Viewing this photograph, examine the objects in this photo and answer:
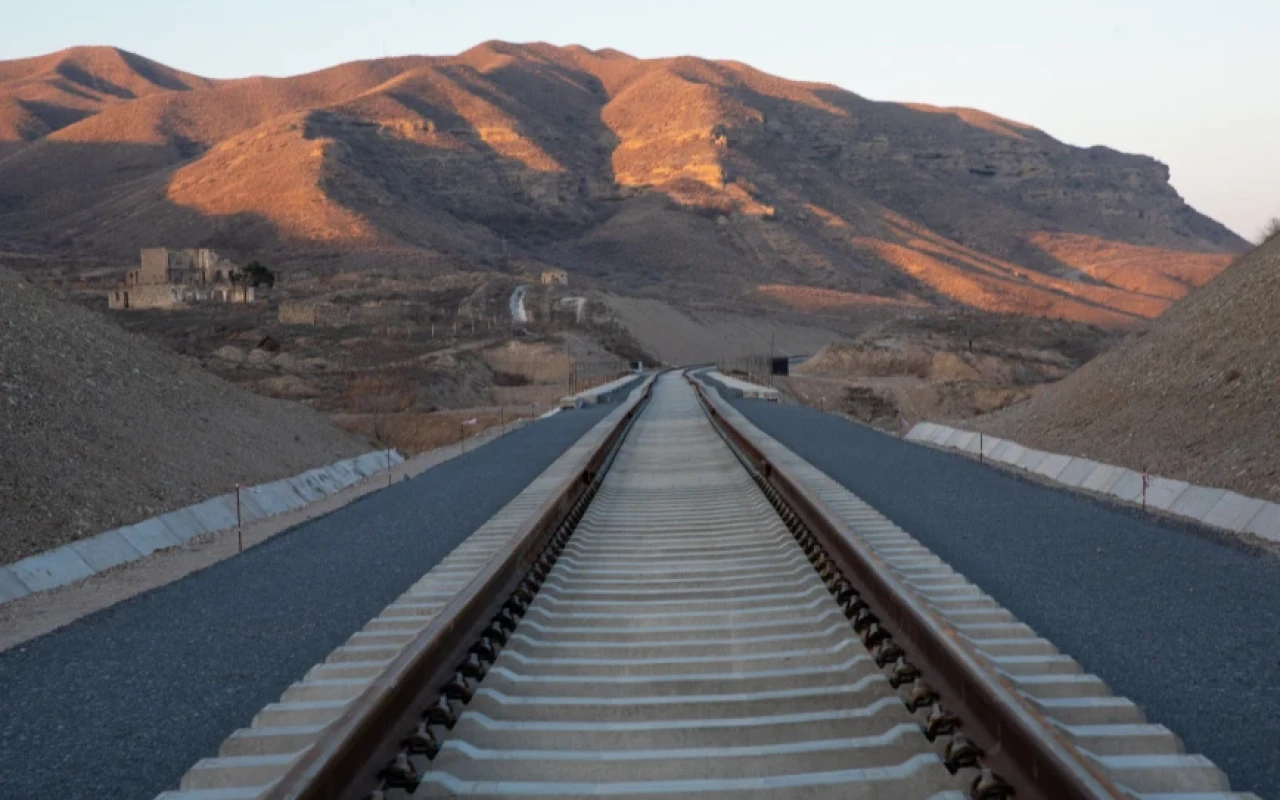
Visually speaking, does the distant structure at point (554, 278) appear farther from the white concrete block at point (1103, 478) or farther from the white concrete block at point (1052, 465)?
the white concrete block at point (1103, 478)

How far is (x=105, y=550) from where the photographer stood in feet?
43.9

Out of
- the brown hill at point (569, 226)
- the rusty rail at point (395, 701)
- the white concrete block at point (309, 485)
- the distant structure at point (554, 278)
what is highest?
the brown hill at point (569, 226)

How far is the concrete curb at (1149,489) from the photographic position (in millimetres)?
12617

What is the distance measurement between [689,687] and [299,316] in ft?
255

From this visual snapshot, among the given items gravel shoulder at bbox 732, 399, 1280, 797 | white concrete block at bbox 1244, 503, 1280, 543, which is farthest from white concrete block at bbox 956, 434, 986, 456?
white concrete block at bbox 1244, 503, 1280, 543

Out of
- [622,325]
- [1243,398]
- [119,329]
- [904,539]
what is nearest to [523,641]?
[904,539]

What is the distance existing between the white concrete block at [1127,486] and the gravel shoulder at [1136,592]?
2.77 ft

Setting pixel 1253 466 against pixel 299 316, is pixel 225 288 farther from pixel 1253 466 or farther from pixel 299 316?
pixel 1253 466

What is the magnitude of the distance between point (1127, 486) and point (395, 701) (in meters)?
13.0

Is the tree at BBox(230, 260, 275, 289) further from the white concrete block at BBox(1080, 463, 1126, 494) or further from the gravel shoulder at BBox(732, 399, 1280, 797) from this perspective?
the gravel shoulder at BBox(732, 399, 1280, 797)

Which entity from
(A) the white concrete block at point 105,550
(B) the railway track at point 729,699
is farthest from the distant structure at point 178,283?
(B) the railway track at point 729,699

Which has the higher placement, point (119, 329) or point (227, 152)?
point (227, 152)

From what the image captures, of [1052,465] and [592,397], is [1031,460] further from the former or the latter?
[592,397]

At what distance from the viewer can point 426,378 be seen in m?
54.3
